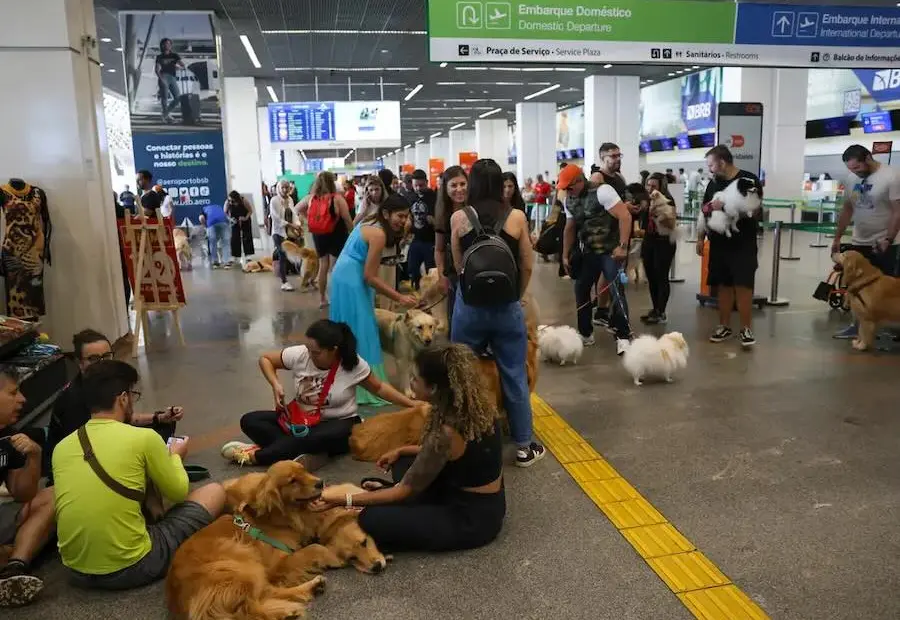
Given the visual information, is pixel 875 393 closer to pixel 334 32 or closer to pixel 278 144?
pixel 334 32

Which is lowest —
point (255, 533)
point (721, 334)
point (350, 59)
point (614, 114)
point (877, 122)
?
point (721, 334)

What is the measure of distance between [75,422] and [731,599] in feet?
9.86

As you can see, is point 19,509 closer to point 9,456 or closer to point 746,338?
point 9,456

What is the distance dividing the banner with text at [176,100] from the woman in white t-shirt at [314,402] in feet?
34.3

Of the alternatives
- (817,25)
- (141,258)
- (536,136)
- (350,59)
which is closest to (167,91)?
(350,59)

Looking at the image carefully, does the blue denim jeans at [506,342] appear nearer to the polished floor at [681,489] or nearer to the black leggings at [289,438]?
the polished floor at [681,489]

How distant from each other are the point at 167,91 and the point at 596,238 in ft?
32.1

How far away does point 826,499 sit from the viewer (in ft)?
11.9

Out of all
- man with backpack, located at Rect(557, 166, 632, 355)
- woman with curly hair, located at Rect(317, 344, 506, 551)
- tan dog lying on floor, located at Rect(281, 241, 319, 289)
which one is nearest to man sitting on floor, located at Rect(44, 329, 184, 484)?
woman with curly hair, located at Rect(317, 344, 506, 551)

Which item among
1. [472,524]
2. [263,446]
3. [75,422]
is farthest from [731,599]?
[75,422]

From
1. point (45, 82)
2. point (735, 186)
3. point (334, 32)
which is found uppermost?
point (334, 32)

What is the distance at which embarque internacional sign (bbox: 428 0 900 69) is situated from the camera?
23.3 feet

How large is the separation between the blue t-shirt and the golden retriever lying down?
37.1ft

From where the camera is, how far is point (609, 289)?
6.69 meters
